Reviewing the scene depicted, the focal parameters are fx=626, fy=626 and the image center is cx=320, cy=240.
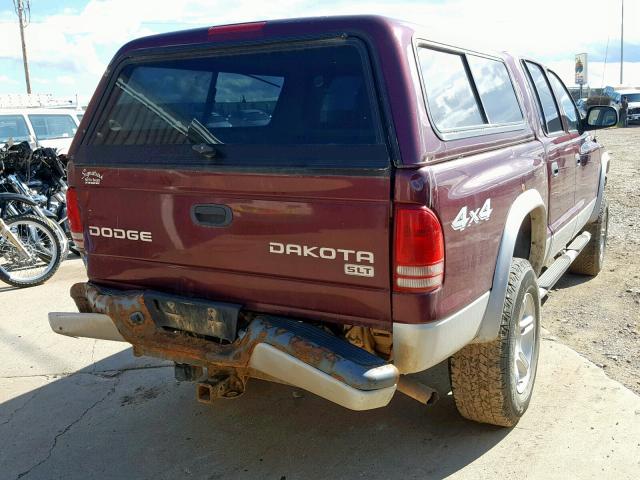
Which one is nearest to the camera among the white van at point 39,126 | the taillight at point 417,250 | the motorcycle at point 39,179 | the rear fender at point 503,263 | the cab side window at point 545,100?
the taillight at point 417,250

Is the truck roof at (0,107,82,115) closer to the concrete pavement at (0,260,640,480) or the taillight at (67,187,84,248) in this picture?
the concrete pavement at (0,260,640,480)

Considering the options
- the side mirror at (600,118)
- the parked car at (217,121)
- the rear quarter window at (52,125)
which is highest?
the parked car at (217,121)

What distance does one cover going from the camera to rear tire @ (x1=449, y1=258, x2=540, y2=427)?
9.84 ft

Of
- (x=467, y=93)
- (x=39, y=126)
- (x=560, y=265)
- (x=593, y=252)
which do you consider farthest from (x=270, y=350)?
(x=39, y=126)

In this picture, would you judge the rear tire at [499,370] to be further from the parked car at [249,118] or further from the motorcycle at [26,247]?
the motorcycle at [26,247]

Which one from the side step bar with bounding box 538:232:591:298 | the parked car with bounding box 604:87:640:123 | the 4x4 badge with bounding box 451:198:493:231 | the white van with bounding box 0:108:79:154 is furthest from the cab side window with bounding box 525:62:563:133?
the parked car with bounding box 604:87:640:123

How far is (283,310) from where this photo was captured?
8.93 ft

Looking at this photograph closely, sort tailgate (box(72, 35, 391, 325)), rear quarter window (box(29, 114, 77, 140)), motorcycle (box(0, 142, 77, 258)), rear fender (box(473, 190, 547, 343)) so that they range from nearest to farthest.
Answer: tailgate (box(72, 35, 391, 325)) → rear fender (box(473, 190, 547, 343)) → motorcycle (box(0, 142, 77, 258)) → rear quarter window (box(29, 114, 77, 140))

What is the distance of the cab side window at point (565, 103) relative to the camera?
478 centimetres

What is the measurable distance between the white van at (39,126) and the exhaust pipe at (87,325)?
7.93 m

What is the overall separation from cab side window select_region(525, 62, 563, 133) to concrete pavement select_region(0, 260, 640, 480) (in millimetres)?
1555

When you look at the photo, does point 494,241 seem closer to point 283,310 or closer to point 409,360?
point 409,360

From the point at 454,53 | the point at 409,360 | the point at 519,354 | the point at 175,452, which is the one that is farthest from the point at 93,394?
the point at 454,53

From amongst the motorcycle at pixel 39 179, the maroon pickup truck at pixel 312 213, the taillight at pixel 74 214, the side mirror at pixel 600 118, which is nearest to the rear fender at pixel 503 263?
the maroon pickup truck at pixel 312 213
